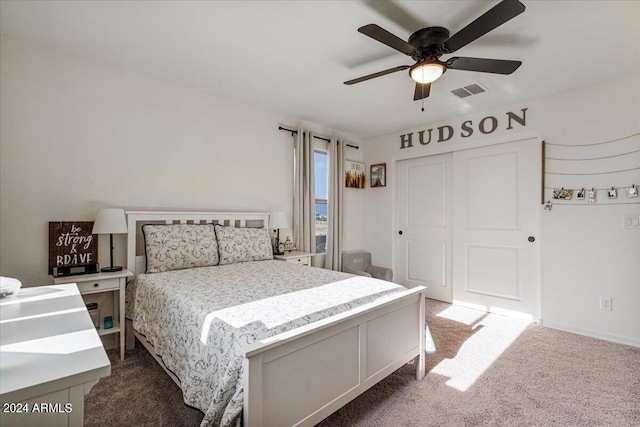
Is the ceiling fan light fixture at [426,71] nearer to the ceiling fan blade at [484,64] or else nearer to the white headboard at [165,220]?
the ceiling fan blade at [484,64]

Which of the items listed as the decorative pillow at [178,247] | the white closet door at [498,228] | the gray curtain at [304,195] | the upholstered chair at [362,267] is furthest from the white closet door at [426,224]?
the decorative pillow at [178,247]

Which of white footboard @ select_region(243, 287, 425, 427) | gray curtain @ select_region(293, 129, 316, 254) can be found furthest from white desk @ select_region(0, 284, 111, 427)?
gray curtain @ select_region(293, 129, 316, 254)

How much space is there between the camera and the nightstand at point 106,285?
223 centimetres

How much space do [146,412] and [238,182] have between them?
2.34 m

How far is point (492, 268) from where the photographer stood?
3.71m

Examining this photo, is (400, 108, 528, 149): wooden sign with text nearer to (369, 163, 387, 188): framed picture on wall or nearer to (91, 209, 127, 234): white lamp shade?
(369, 163, 387, 188): framed picture on wall

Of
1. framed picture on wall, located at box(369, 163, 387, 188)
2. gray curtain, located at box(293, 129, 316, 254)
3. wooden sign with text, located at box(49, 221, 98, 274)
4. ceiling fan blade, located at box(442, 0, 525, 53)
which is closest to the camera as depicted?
ceiling fan blade, located at box(442, 0, 525, 53)

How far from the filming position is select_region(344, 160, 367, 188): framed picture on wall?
15.8 ft

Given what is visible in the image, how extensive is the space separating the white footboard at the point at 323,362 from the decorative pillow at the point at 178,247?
1.72 metres

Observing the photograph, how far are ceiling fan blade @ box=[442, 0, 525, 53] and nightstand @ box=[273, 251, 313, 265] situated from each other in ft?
8.30

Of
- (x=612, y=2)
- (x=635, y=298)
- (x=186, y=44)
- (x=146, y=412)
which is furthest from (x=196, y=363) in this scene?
(x=635, y=298)

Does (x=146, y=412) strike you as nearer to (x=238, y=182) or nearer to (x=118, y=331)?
(x=118, y=331)

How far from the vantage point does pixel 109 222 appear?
2418 mm

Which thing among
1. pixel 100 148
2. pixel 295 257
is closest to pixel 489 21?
pixel 295 257
